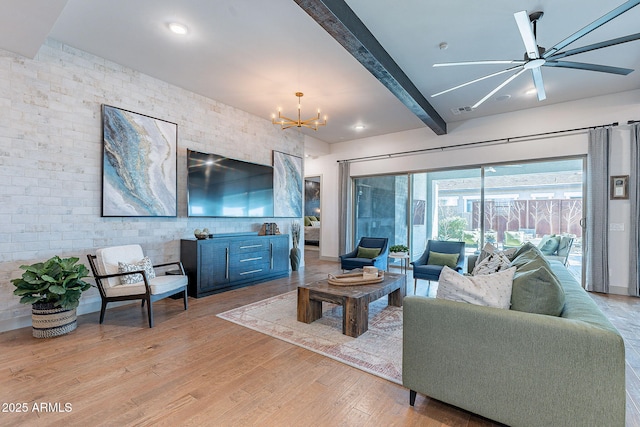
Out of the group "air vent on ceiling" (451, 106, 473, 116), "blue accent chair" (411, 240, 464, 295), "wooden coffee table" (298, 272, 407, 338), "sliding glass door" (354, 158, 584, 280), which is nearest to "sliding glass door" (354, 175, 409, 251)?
"sliding glass door" (354, 158, 584, 280)

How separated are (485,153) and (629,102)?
202 cm

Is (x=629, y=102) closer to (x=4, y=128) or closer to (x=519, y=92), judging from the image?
(x=519, y=92)

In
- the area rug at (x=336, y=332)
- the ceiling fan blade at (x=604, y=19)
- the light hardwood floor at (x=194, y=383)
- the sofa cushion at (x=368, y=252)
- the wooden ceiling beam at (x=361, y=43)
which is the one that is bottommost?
the light hardwood floor at (x=194, y=383)

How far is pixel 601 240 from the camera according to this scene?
4566 mm

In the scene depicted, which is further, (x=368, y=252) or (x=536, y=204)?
(x=368, y=252)

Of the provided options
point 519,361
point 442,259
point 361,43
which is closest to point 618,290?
point 442,259

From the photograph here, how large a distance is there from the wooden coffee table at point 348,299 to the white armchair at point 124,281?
5.09 feet

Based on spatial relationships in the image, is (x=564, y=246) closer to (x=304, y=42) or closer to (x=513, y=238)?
(x=513, y=238)

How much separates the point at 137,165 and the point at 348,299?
3284 millimetres

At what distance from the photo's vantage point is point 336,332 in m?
2.91

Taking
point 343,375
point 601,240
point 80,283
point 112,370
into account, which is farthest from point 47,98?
point 601,240

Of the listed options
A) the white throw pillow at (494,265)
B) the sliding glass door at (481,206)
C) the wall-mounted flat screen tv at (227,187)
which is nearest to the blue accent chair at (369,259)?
the sliding glass door at (481,206)

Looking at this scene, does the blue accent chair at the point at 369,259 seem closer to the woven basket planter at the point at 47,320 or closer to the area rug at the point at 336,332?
the area rug at the point at 336,332

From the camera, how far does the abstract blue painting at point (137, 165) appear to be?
362 centimetres
